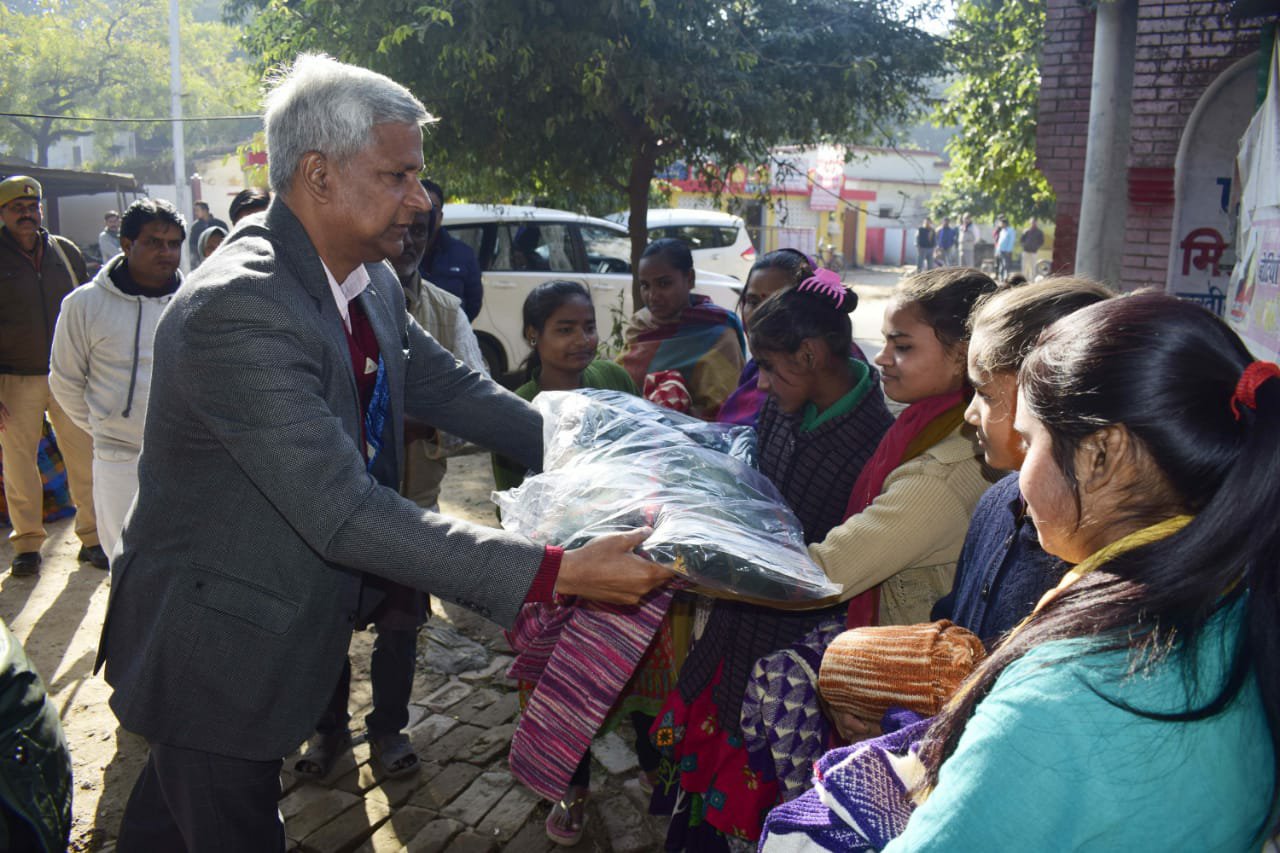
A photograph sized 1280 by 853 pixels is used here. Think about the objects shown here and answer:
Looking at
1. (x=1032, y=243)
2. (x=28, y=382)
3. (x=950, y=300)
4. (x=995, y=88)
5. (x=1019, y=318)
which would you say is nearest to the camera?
(x=1019, y=318)

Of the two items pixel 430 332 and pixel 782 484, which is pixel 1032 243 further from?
pixel 782 484

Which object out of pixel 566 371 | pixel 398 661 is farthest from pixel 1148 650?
pixel 398 661

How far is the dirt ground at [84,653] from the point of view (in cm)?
324

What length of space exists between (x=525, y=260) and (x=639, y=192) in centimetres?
178

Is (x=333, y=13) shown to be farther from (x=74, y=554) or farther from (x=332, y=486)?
(x=332, y=486)

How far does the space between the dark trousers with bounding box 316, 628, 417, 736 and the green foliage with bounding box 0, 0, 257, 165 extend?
30717mm

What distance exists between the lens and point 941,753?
1.14 m

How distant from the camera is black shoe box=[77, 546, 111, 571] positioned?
528cm

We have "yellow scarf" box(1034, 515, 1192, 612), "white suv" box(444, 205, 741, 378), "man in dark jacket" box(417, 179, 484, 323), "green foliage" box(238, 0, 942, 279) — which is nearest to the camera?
"yellow scarf" box(1034, 515, 1192, 612)

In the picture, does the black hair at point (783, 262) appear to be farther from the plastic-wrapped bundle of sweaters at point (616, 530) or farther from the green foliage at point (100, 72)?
the green foliage at point (100, 72)

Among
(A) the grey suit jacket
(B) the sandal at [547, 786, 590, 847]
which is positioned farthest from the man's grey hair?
(B) the sandal at [547, 786, 590, 847]

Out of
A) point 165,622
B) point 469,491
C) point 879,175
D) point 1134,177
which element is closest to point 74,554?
point 469,491

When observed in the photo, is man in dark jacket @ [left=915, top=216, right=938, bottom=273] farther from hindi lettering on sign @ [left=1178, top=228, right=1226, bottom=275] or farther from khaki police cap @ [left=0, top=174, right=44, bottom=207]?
khaki police cap @ [left=0, top=174, right=44, bottom=207]

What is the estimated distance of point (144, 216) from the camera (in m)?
4.15
